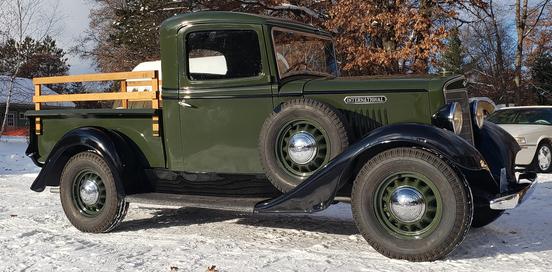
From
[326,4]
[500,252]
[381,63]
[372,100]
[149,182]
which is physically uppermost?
[326,4]

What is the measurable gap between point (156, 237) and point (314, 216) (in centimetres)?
189

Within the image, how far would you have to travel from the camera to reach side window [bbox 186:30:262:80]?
491 cm

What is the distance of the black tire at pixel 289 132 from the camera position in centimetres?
433

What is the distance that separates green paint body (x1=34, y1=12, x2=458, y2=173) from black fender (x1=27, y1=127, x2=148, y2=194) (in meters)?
0.12

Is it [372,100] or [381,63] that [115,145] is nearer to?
[372,100]

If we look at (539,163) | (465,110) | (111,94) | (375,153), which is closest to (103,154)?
(111,94)

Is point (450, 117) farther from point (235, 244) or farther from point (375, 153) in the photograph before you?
point (235, 244)

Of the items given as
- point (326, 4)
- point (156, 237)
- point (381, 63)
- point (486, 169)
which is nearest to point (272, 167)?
point (156, 237)

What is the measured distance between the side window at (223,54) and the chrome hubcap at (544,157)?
8239 millimetres

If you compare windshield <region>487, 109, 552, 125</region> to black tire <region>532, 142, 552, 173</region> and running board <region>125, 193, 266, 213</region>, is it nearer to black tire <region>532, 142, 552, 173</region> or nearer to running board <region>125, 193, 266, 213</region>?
black tire <region>532, 142, 552, 173</region>

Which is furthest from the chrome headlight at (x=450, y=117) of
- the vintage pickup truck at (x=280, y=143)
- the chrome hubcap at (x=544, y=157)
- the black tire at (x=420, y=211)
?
the chrome hubcap at (x=544, y=157)

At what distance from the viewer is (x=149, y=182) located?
5340mm

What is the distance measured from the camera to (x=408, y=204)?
4008 millimetres

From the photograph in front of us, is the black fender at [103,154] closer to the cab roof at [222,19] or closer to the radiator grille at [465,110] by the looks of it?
the cab roof at [222,19]
